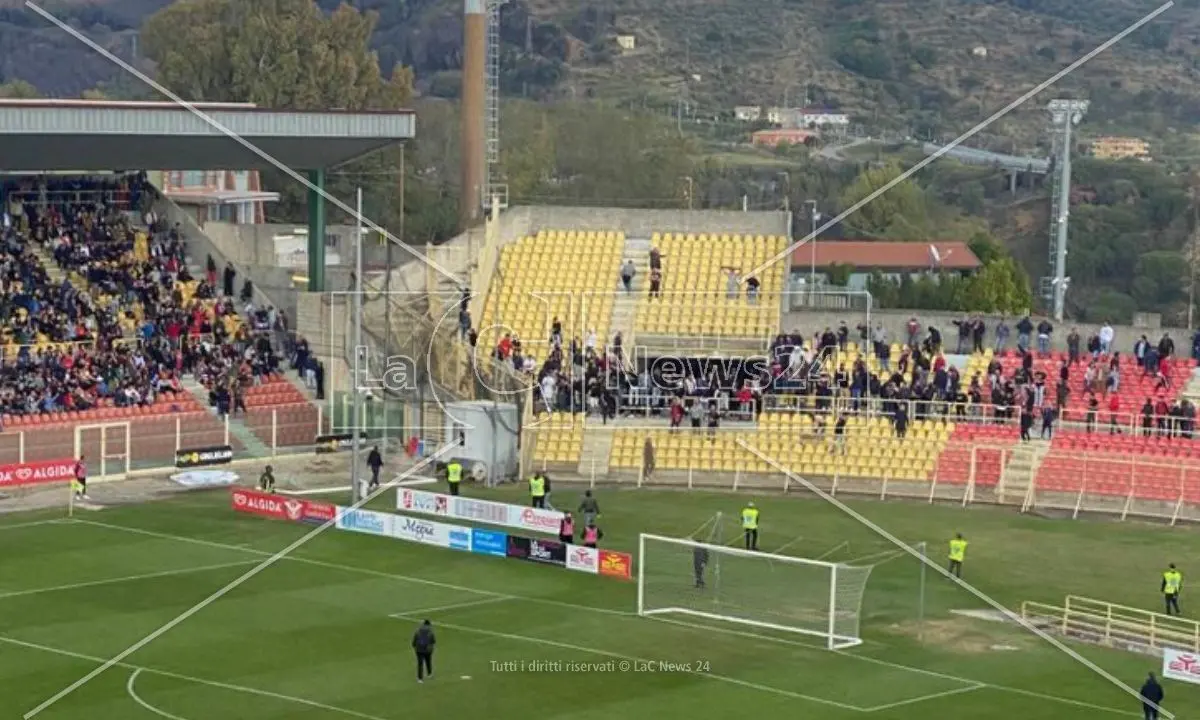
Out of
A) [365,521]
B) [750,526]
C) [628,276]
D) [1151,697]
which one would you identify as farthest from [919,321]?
[1151,697]

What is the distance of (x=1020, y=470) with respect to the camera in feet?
193

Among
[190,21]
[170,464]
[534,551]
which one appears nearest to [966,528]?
[534,551]

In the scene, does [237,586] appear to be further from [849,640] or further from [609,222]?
[609,222]

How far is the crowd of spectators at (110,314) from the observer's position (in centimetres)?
6181

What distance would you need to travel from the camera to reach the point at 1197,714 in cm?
3538

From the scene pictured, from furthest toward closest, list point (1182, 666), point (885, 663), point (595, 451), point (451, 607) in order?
point (595, 451), point (451, 607), point (885, 663), point (1182, 666)

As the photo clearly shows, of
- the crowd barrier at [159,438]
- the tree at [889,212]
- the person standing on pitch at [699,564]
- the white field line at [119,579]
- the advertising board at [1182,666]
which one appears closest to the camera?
the advertising board at [1182,666]

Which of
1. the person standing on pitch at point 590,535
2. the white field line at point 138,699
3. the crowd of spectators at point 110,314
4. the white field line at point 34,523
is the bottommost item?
the white field line at point 138,699

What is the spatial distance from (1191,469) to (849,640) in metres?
19.0

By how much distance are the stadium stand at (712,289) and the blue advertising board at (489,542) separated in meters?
18.7

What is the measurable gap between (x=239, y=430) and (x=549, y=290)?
1164 cm

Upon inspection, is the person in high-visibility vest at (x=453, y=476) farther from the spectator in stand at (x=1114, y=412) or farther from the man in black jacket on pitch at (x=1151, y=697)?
the man in black jacket on pitch at (x=1151, y=697)

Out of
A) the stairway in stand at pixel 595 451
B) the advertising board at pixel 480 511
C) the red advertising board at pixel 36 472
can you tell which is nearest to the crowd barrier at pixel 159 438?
the red advertising board at pixel 36 472

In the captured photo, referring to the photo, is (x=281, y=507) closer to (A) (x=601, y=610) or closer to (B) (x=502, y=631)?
(A) (x=601, y=610)
